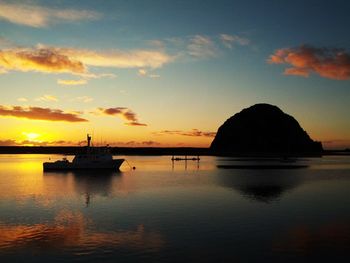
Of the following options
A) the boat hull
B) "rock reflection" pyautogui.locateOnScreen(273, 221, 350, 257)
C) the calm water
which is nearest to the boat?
the boat hull

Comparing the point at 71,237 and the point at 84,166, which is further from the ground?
the point at 84,166

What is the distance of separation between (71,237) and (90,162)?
74.3 metres

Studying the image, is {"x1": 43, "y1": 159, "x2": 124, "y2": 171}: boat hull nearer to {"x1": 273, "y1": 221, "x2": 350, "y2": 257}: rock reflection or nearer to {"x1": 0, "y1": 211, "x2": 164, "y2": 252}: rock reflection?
{"x1": 0, "y1": 211, "x2": 164, "y2": 252}: rock reflection

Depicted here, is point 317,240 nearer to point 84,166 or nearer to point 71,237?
point 71,237

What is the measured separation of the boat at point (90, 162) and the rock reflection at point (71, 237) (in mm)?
68309

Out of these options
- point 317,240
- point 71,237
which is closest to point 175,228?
point 71,237

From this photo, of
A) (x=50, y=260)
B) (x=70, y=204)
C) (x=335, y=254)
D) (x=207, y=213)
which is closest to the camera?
(x=50, y=260)

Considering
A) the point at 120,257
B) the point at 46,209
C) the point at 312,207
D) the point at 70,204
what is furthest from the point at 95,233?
the point at 312,207

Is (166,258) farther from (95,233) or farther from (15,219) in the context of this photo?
(15,219)

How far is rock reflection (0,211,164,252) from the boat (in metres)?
68.3

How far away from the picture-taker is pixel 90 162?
99375 mm

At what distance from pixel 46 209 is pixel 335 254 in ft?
90.9

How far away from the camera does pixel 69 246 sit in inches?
949

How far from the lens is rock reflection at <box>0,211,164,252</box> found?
79.8ft
